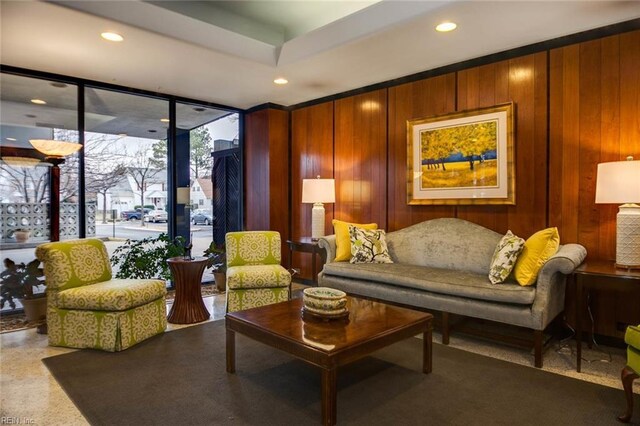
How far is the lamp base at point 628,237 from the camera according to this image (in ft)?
9.16

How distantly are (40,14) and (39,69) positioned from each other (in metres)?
1.52

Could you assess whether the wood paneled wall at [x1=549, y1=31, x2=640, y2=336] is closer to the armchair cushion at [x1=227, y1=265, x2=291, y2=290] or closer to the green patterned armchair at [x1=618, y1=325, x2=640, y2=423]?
the green patterned armchair at [x1=618, y1=325, x2=640, y2=423]

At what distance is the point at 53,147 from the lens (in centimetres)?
367

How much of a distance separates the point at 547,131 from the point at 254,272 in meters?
3.01

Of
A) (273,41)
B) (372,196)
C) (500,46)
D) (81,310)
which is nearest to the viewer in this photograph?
(81,310)

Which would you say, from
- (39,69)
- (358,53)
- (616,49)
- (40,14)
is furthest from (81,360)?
(616,49)

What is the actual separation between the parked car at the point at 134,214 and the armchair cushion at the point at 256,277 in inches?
71.4

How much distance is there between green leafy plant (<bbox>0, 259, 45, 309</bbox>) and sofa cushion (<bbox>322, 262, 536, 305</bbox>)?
2785mm

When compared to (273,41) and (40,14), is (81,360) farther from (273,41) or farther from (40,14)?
(273,41)

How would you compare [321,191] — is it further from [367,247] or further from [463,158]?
[463,158]

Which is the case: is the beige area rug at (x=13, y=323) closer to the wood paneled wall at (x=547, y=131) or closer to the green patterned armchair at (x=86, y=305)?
the green patterned armchair at (x=86, y=305)

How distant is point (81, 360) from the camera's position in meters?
2.90

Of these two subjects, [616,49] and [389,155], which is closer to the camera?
[616,49]

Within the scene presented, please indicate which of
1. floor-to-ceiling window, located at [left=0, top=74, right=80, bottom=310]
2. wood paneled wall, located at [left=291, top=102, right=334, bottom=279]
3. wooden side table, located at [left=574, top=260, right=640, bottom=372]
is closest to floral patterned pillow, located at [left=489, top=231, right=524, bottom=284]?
wooden side table, located at [left=574, top=260, right=640, bottom=372]
